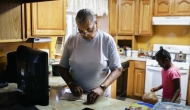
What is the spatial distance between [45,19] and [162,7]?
2.36m

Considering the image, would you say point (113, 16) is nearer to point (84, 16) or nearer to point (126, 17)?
point (126, 17)

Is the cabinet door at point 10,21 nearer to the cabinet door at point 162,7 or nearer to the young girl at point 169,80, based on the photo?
the young girl at point 169,80

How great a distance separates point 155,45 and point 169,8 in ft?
2.59

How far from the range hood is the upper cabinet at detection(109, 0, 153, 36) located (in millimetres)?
116

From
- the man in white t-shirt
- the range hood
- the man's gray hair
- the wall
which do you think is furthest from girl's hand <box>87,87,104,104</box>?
the wall

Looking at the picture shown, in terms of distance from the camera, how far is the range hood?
3.29 metres

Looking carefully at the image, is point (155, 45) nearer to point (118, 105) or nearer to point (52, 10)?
point (52, 10)

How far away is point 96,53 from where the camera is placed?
1.47 m

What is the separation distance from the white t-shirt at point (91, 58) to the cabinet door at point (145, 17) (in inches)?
92.6

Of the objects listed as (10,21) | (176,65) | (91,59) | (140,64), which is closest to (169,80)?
(91,59)

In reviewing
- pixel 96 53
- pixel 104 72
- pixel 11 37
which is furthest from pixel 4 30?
pixel 104 72

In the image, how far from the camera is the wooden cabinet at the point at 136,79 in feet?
11.8

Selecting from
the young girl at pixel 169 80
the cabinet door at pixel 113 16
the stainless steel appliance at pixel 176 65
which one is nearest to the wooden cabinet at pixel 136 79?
the stainless steel appliance at pixel 176 65

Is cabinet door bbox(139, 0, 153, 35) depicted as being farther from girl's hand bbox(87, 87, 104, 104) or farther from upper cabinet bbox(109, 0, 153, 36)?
girl's hand bbox(87, 87, 104, 104)
